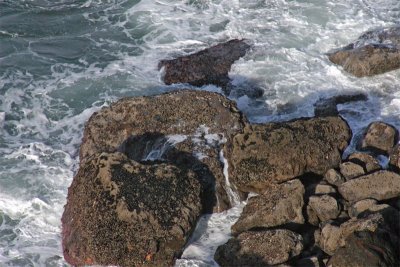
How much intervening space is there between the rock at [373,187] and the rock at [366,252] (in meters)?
1.47

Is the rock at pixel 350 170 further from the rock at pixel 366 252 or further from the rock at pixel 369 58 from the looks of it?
the rock at pixel 369 58

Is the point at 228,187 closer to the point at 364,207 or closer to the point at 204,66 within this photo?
the point at 364,207

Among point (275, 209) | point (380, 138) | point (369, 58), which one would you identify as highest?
point (369, 58)

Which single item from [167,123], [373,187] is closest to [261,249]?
[373,187]

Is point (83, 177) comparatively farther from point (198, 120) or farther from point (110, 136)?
point (198, 120)

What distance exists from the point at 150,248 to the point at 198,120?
3037 millimetres

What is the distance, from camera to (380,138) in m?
11.1

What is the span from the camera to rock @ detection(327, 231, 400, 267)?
7.77 m

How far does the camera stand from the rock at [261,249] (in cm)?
852

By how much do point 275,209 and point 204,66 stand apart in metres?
5.52

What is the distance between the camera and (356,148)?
11352 mm

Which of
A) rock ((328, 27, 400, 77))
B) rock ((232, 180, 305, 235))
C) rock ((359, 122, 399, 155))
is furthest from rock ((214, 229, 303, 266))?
rock ((328, 27, 400, 77))

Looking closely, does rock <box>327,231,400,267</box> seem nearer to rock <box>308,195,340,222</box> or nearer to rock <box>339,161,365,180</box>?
rock <box>308,195,340,222</box>

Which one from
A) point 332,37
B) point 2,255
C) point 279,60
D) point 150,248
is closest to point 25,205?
point 2,255
